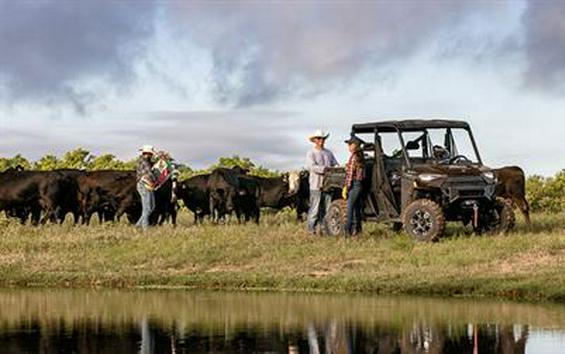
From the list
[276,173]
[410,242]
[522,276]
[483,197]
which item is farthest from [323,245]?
[276,173]

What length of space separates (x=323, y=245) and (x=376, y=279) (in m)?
4.33

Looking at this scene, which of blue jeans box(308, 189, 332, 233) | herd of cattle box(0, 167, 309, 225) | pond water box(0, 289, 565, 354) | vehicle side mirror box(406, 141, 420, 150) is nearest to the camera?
pond water box(0, 289, 565, 354)

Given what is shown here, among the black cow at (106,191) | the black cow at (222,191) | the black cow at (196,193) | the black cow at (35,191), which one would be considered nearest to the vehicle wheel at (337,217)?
the black cow at (106,191)

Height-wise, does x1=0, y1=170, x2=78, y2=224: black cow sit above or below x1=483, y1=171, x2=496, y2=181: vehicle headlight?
above

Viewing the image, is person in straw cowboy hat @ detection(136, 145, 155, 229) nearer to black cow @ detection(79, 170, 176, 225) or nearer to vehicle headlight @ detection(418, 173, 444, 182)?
black cow @ detection(79, 170, 176, 225)

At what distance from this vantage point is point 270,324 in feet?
46.4

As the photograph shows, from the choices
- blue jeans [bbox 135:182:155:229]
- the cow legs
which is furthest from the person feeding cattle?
the cow legs

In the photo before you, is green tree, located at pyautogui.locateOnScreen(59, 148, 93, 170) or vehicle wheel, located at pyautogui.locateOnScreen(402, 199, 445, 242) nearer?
vehicle wheel, located at pyautogui.locateOnScreen(402, 199, 445, 242)

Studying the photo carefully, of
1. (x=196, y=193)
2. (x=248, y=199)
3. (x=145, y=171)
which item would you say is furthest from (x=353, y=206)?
(x=196, y=193)

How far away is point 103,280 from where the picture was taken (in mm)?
20078

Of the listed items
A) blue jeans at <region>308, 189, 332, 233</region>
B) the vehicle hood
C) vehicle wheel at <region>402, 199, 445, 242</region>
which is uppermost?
the vehicle hood

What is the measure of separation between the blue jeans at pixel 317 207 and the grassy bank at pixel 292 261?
23.8 inches

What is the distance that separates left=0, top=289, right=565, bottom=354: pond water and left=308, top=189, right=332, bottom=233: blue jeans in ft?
28.1

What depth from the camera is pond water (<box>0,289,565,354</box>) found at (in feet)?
40.4
